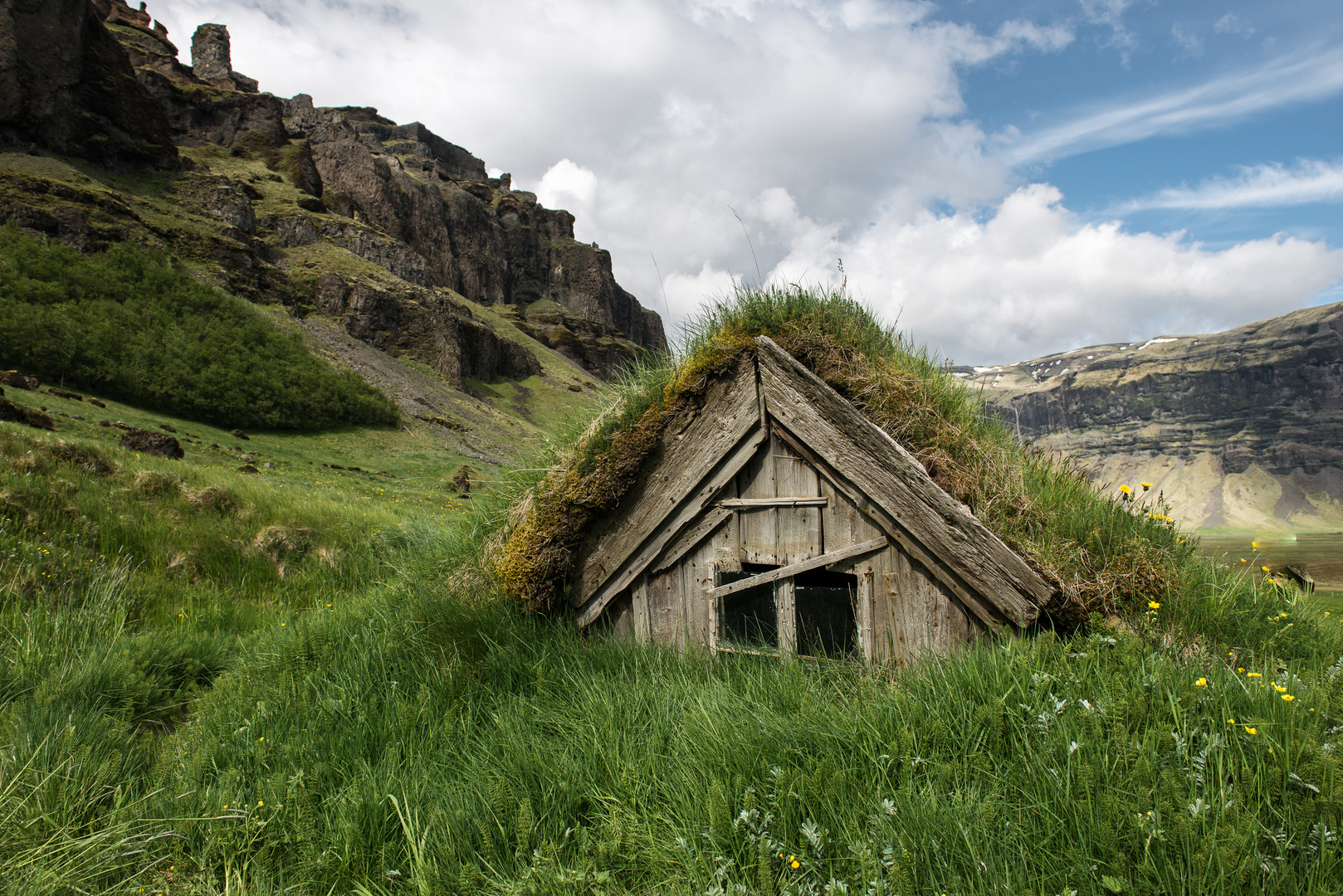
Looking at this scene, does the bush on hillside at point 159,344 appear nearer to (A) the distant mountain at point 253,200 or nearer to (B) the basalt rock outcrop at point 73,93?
(A) the distant mountain at point 253,200

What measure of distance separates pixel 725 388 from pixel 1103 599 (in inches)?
104

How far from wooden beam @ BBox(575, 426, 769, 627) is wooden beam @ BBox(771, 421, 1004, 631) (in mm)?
252

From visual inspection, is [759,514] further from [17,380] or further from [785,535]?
[17,380]

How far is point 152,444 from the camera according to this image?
61.5 feet

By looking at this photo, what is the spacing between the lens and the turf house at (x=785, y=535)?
3.60 meters

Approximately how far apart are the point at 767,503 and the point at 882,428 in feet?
3.11

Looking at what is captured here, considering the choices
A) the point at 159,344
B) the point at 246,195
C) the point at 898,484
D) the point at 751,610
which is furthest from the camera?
the point at 246,195

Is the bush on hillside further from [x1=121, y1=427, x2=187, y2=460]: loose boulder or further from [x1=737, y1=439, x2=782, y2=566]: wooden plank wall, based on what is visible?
[x1=737, y1=439, x2=782, y2=566]: wooden plank wall

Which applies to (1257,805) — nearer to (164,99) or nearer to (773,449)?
(773,449)

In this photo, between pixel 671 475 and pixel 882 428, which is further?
pixel 671 475

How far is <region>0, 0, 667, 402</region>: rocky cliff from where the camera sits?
47969mm

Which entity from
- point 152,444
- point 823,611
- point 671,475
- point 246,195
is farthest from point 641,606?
point 246,195

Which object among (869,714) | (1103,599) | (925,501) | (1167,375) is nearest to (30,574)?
(869,714)

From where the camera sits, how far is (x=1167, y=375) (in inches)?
7707
